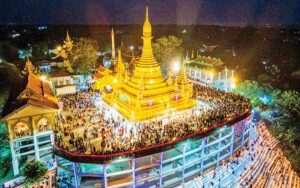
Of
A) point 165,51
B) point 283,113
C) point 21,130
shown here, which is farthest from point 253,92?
point 21,130

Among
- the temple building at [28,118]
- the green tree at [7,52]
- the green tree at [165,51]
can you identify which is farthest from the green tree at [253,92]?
the green tree at [7,52]

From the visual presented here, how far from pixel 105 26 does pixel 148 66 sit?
14848 cm

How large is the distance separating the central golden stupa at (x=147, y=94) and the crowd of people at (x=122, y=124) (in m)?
0.87

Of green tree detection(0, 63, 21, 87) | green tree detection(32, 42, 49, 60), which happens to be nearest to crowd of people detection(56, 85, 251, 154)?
green tree detection(0, 63, 21, 87)

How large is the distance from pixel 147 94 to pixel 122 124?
450 centimetres

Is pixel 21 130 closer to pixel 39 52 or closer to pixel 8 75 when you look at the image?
pixel 8 75

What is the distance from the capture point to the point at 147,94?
1093 inches

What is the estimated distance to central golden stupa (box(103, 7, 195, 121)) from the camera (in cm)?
2723

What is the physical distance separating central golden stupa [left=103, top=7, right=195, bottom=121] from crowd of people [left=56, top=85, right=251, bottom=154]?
0.87 meters

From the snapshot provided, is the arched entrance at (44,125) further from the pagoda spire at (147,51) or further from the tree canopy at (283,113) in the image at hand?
the tree canopy at (283,113)

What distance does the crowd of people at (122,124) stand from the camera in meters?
21.3

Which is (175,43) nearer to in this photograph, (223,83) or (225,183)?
(223,83)

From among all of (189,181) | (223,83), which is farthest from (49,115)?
(223,83)

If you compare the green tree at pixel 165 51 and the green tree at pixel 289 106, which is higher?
the green tree at pixel 165 51
